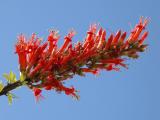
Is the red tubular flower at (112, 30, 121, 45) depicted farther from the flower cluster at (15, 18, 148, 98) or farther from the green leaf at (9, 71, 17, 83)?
the green leaf at (9, 71, 17, 83)

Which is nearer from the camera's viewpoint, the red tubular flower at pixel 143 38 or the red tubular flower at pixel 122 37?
the red tubular flower at pixel 122 37

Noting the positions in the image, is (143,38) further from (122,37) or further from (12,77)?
(12,77)

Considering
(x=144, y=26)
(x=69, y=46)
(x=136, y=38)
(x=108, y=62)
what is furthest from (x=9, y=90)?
(x=144, y=26)

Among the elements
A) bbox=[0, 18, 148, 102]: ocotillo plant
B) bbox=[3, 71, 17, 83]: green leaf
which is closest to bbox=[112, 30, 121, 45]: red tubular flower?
bbox=[0, 18, 148, 102]: ocotillo plant

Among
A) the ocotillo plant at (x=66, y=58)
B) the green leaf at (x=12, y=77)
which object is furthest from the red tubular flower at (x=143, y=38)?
the green leaf at (x=12, y=77)

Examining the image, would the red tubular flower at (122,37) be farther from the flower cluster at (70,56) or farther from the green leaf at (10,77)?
the green leaf at (10,77)

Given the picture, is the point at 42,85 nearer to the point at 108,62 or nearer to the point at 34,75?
the point at 34,75

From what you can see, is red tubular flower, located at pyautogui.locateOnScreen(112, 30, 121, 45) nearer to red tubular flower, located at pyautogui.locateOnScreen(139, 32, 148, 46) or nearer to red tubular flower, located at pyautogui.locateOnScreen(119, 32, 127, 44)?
red tubular flower, located at pyautogui.locateOnScreen(119, 32, 127, 44)

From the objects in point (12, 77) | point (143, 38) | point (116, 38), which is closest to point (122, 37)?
point (116, 38)

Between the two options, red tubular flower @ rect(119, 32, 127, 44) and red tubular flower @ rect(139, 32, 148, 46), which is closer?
red tubular flower @ rect(119, 32, 127, 44)
